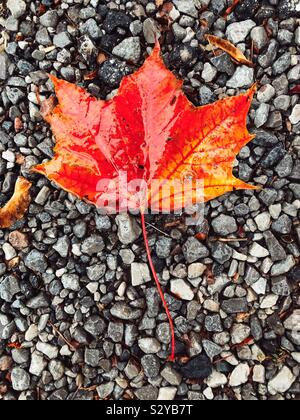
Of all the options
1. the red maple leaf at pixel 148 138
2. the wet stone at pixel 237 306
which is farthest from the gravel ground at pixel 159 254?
the red maple leaf at pixel 148 138

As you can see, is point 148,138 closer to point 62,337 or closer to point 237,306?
point 237,306

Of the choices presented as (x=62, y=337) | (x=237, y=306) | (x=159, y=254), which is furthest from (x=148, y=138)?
(x=62, y=337)

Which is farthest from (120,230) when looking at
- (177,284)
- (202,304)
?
(202,304)

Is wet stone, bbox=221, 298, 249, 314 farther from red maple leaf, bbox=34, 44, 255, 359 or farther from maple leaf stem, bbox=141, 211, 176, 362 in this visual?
red maple leaf, bbox=34, 44, 255, 359

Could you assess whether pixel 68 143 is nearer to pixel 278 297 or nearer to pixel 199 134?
pixel 199 134

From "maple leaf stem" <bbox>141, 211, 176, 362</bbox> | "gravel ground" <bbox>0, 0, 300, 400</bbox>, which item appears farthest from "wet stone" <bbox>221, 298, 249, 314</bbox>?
"maple leaf stem" <bbox>141, 211, 176, 362</bbox>

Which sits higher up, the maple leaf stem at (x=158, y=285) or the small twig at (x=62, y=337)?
the maple leaf stem at (x=158, y=285)

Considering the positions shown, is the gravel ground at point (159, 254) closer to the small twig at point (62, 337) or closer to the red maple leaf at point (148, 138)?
the small twig at point (62, 337)
